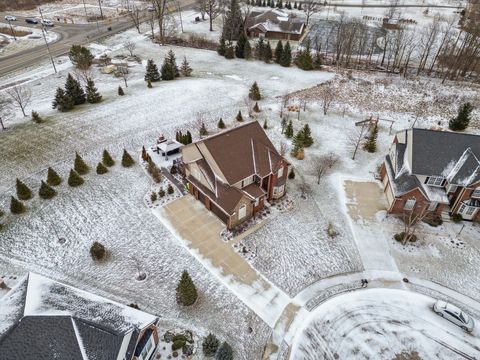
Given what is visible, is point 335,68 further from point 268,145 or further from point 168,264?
point 168,264

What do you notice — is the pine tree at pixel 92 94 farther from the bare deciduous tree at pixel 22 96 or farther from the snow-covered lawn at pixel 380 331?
the snow-covered lawn at pixel 380 331

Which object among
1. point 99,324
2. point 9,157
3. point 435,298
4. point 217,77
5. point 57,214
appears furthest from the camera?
point 217,77

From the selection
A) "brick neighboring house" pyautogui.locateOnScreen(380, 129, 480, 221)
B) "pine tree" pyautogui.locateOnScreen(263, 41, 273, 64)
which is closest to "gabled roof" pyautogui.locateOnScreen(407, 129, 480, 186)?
"brick neighboring house" pyautogui.locateOnScreen(380, 129, 480, 221)

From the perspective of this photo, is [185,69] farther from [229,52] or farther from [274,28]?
[274,28]

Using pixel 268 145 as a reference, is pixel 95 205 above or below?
below

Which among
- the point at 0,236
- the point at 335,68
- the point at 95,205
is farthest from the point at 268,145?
the point at 335,68

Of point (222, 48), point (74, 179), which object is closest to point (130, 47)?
point (222, 48)

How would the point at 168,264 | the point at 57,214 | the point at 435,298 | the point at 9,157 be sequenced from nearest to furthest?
1. the point at 435,298
2. the point at 168,264
3. the point at 57,214
4. the point at 9,157

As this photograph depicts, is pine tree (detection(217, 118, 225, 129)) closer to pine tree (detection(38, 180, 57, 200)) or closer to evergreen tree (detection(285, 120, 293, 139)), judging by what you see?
evergreen tree (detection(285, 120, 293, 139))
